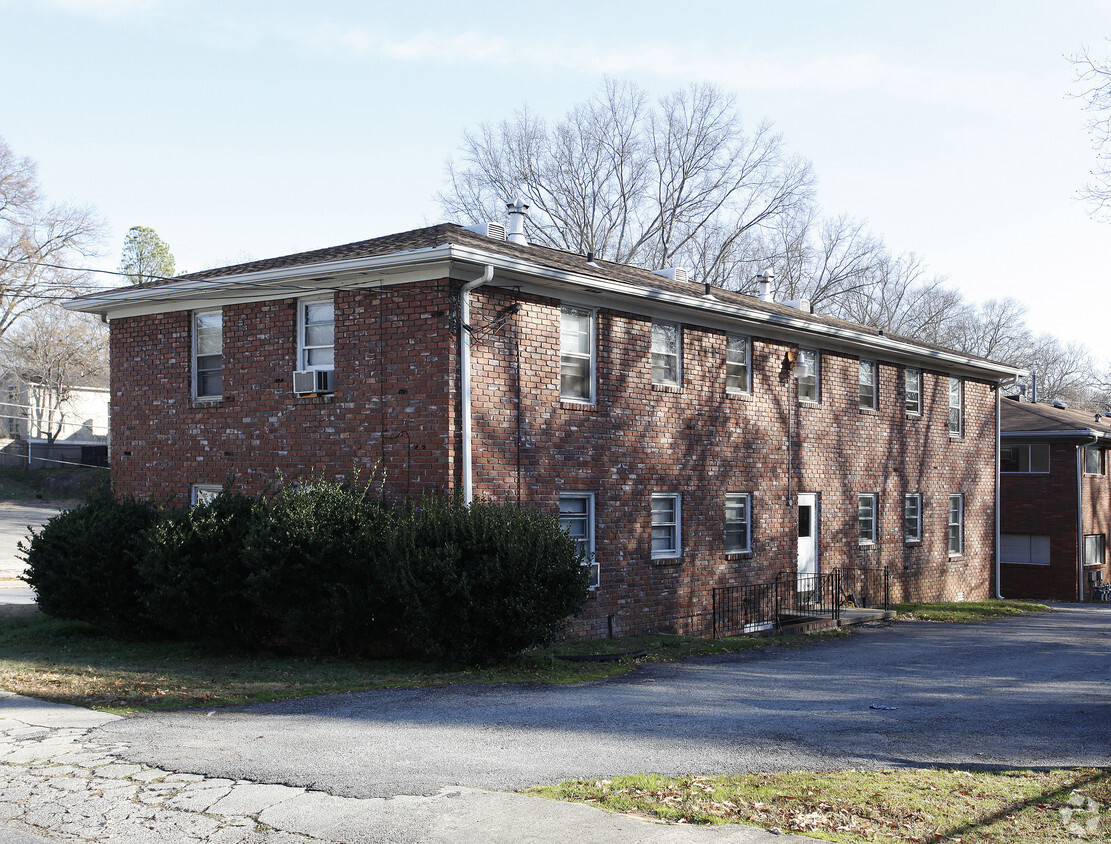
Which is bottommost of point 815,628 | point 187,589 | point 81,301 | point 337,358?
point 815,628

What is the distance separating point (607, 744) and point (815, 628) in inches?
440

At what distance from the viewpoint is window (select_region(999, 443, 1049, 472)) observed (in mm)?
32531

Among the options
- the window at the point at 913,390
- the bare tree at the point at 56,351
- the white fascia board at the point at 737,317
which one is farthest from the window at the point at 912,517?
the bare tree at the point at 56,351

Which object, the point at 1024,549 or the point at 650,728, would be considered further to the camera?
the point at 1024,549

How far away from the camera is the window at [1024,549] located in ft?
108

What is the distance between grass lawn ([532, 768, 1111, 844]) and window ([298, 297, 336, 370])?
9.63 m

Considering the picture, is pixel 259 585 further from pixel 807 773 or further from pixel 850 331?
pixel 850 331

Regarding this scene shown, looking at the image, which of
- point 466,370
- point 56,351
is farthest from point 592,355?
point 56,351

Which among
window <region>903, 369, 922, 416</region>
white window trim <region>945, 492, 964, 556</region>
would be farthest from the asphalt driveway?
white window trim <region>945, 492, 964, 556</region>

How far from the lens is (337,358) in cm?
1496

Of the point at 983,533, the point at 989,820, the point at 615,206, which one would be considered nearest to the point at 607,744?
the point at 989,820

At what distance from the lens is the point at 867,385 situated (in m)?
22.6

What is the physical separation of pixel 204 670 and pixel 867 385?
15.6m

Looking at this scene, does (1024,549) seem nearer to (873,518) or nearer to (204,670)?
(873,518)
